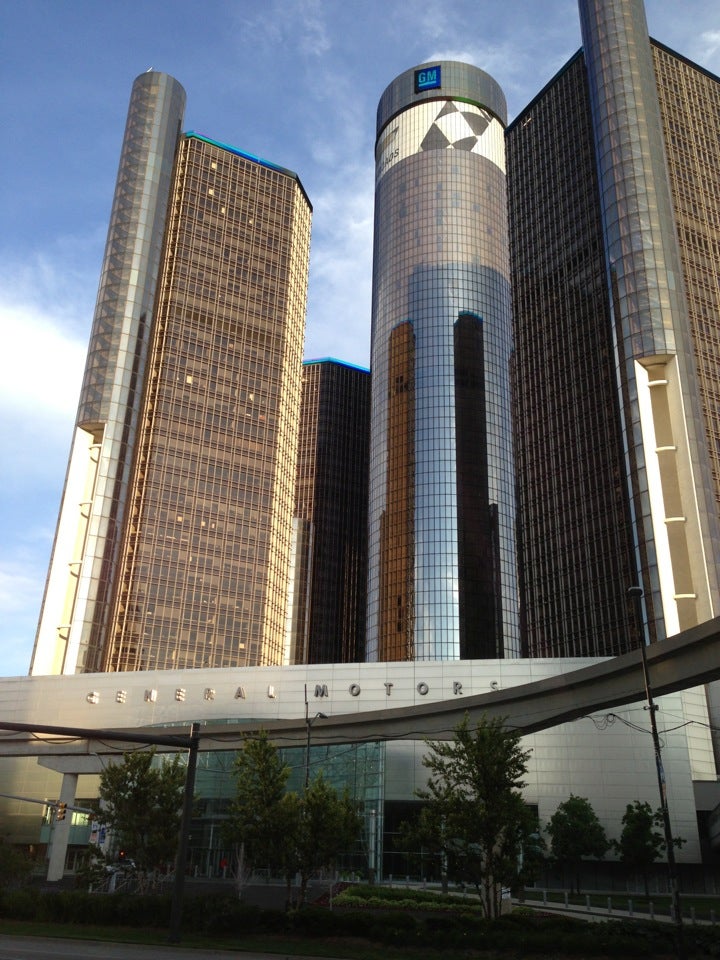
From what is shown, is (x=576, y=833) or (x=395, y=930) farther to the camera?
(x=576, y=833)

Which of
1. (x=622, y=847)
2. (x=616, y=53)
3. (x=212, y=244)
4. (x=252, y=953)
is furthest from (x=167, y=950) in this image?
(x=212, y=244)

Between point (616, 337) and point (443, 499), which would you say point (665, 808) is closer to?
point (616, 337)

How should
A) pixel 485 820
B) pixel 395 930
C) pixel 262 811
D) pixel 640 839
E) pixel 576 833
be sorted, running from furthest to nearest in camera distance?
pixel 576 833 → pixel 640 839 → pixel 262 811 → pixel 485 820 → pixel 395 930

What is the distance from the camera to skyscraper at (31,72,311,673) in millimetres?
134000

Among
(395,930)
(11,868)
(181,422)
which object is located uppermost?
(181,422)

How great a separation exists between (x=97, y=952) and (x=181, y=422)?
13269 centimetres

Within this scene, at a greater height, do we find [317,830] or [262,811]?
[262,811]

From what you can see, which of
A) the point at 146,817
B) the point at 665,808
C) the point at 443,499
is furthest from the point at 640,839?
the point at 443,499

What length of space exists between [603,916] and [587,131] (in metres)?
155

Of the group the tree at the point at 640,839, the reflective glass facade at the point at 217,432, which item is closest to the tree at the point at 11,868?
the tree at the point at 640,839

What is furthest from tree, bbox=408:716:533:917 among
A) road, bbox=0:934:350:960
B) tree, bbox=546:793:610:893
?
tree, bbox=546:793:610:893

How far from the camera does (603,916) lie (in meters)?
44.1

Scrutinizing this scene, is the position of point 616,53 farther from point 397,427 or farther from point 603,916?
point 603,916

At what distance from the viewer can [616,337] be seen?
120 meters
